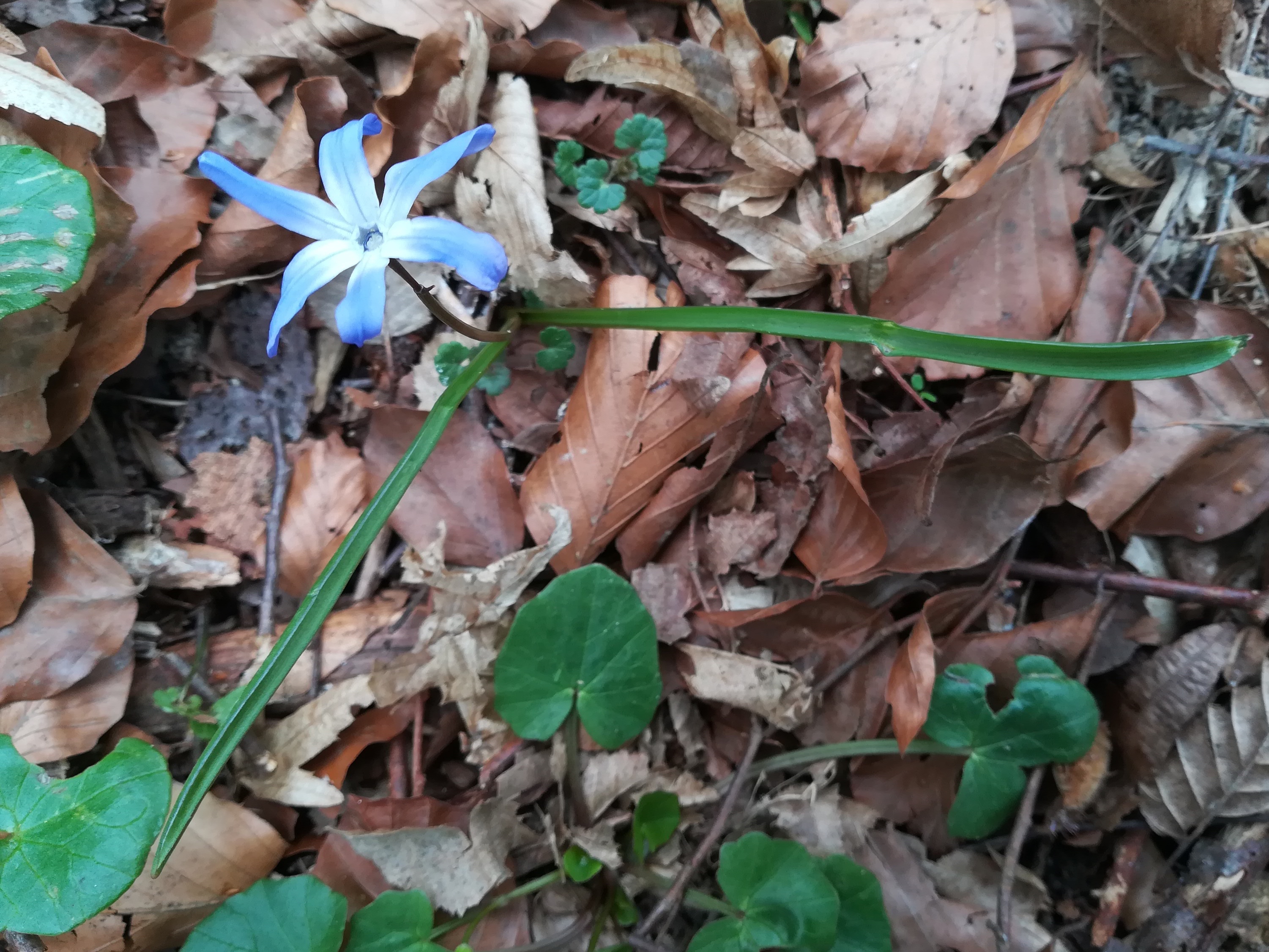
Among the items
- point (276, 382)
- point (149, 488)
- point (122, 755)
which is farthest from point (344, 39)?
point (122, 755)

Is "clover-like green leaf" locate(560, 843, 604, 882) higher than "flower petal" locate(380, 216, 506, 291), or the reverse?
"flower petal" locate(380, 216, 506, 291)

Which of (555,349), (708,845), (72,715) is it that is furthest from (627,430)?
(72,715)

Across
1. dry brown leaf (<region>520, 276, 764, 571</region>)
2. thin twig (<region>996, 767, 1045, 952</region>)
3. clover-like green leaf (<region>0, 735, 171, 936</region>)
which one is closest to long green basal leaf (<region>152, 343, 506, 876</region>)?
clover-like green leaf (<region>0, 735, 171, 936</region>)

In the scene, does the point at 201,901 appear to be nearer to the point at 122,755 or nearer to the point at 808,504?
the point at 122,755

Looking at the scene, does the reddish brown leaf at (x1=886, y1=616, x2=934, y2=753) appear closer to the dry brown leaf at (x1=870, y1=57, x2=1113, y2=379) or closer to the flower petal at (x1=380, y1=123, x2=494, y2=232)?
the dry brown leaf at (x1=870, y1=57, x2=1113, y2=379)

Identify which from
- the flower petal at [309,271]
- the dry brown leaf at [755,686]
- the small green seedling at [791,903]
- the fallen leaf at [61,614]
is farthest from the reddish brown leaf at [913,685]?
the fallen leaf at [61,614]

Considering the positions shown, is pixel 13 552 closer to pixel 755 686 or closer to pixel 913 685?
pixel 755 686
